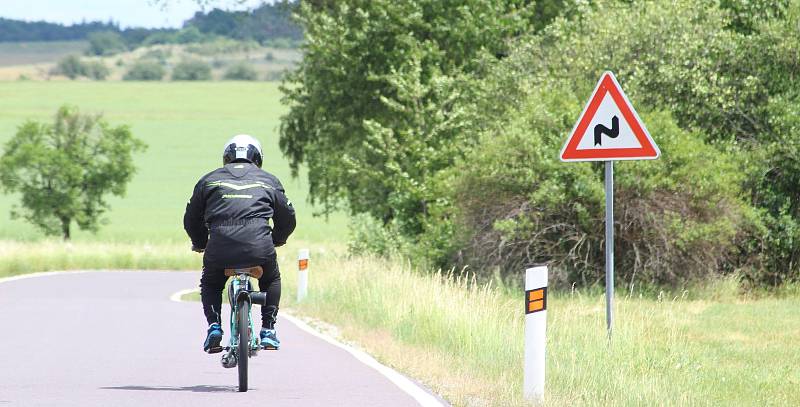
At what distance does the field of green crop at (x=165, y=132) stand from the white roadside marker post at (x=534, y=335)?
44401 millimetres

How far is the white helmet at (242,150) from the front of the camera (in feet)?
32.9

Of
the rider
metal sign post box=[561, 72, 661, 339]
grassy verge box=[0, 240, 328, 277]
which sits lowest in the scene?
grassy verge box=[0, 240, 328, 277]

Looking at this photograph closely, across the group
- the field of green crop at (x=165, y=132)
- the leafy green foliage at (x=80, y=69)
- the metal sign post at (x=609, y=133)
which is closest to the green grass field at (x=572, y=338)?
the metal sign post at (x=609, y=133)

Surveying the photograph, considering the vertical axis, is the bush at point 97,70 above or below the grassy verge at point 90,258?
above

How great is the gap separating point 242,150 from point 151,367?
2493 mm

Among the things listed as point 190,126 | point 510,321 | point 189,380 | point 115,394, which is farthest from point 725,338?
point 190,126

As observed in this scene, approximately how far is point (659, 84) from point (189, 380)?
578 inches

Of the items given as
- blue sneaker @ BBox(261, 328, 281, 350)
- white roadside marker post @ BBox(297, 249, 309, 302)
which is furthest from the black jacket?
white roadside marker post @ BBox(297, 249, 309, 302)

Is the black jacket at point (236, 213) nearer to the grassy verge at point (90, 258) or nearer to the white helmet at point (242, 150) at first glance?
the white helmet at point (242, 150)

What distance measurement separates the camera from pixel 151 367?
38.1ft

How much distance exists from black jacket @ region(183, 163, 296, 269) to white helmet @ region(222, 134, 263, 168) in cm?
7

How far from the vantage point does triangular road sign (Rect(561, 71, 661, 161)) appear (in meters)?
12.2

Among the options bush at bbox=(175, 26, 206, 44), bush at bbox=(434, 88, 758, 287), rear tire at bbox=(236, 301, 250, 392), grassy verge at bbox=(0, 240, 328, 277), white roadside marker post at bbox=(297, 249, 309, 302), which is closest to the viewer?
rear tire at bbox=(236, 301, 250, 392)

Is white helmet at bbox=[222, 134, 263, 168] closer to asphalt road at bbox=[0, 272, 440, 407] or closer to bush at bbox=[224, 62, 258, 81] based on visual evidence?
asphalt road at bbox=[0, 272, 440, 407]
